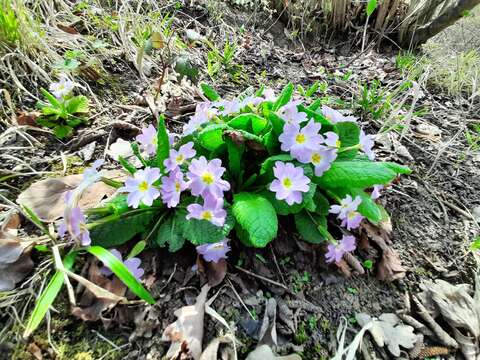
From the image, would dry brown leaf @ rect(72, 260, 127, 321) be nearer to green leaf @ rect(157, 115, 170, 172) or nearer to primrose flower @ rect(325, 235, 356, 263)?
green leaf @ rect(157, 115, 170, 172)

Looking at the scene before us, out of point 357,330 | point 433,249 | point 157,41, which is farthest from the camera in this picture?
point 157,41

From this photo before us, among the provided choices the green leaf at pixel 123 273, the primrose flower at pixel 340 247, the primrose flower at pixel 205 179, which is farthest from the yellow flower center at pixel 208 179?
the primrose flower at pixel 340 247

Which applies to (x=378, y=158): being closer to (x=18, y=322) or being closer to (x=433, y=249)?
(x=433, y=249)

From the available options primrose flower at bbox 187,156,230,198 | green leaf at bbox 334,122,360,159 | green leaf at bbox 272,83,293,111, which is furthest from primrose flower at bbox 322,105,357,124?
primrose flower at bbox 187,156,230,198

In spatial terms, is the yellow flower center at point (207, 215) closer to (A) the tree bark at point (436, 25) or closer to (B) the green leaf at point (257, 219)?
(B) the green leaf at point (257, 219)

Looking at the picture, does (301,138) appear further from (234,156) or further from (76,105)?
(76,105)

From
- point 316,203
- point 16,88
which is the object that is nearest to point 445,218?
point 316,203
